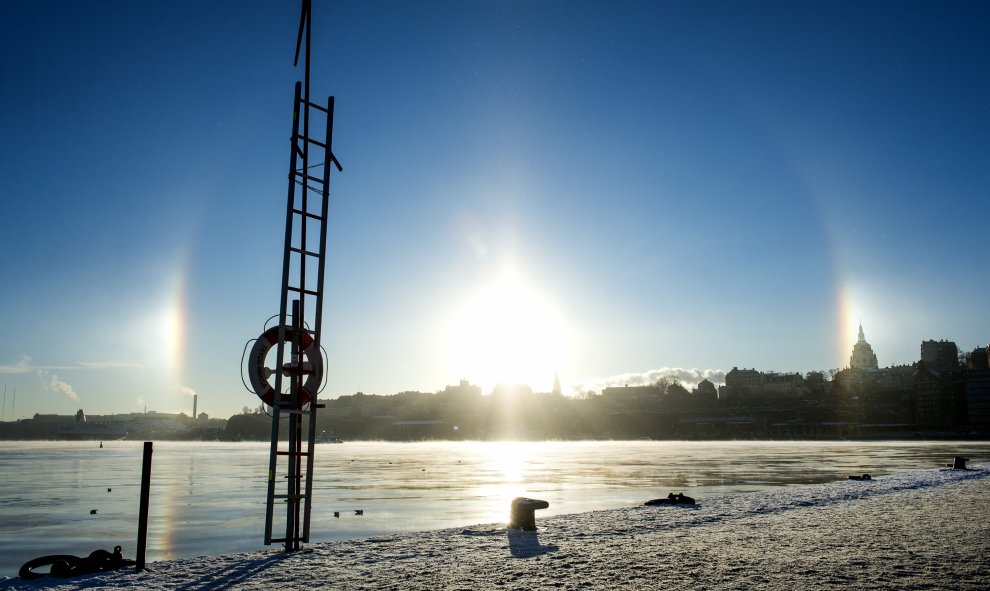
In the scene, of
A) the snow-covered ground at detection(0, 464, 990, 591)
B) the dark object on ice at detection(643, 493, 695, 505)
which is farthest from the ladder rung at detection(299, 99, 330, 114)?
the dark object on ice at detection(643, 493, 695, 505)

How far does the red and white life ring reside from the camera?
1464cm

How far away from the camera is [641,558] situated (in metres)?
13.0

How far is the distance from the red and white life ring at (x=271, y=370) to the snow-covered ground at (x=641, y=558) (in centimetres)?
299

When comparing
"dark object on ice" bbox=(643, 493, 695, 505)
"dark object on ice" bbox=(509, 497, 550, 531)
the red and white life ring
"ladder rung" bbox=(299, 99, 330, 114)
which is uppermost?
"ladder rung" bbox=(299, 99, 330, 114)

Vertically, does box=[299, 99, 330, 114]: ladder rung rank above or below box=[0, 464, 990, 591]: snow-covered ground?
above

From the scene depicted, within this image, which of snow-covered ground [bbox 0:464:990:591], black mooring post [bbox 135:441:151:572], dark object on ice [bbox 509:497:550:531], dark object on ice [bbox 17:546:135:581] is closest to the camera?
snow-covered ground [bbox 0:464:990:591]

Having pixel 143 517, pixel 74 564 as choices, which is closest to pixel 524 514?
pixel 143 517

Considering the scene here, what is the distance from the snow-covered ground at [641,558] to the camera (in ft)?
36.4

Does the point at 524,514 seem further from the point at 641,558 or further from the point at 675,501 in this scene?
the point at 675,501

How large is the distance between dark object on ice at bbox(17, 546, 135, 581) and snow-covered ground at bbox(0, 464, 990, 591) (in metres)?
0.28

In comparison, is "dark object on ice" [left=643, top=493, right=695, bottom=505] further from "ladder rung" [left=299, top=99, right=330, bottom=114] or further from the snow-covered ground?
"ladder rung" [left=299, top=99, right=330, bottom=114]

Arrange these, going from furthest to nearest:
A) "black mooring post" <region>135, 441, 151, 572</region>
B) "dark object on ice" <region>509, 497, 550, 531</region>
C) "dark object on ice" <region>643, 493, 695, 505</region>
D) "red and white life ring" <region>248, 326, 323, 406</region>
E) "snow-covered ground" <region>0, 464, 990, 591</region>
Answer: "dark object on ice" <region>643, 493, 695, 505</region>
"dark object on ice" <region>509, 497, 550, 531</region>
"red and white life ring" <region>248, 326, 323, 406</region>
"black mooring post" <region>135, 441, 151, 572</region>
"snow-covered ground" <region>0, 464, 990, 591</region>

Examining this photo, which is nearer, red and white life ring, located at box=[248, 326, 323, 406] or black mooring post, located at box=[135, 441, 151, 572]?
black mooring post, located at box=[135, 441, 151, 572]

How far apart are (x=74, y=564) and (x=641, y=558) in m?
9.86
